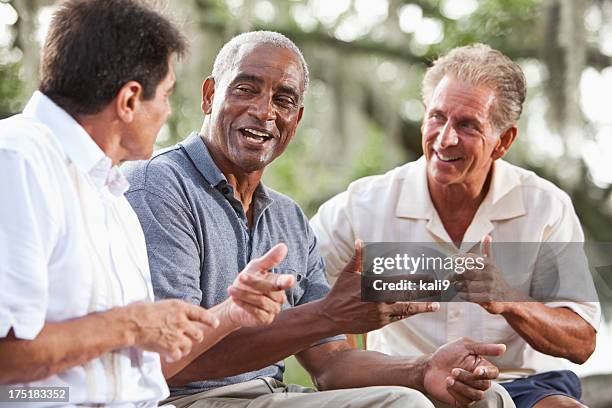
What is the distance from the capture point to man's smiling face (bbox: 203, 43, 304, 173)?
2.81 metres

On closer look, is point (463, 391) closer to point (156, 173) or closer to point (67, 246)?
point (156, 173)

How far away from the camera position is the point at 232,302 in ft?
7.32

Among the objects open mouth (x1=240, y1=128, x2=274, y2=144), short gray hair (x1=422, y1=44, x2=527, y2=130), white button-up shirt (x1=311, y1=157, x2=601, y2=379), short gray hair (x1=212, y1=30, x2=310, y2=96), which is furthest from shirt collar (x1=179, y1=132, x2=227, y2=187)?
short gray hair (x1=422, y1=44, x2=527, y2=130)

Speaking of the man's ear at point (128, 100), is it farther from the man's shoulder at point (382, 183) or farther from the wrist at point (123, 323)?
the man's shoulder at point (382, 183)

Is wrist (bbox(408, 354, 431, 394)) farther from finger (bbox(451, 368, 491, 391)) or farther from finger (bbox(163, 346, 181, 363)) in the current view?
finger (bbox(163, 346, 181, 363))

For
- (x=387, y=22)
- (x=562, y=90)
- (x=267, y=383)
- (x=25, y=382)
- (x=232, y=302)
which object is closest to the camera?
(x=25, y=382)

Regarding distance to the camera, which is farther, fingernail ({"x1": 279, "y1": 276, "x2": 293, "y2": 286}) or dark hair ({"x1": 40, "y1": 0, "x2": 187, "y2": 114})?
fingernail ({"x1": 279, "y1": 276, "x2": 293, "y2": 286})

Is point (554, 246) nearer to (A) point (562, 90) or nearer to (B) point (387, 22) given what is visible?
(A) point (562, 90)

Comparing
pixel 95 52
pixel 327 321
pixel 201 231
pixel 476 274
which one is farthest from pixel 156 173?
pixel 476 274

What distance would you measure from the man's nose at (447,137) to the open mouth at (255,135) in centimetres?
75

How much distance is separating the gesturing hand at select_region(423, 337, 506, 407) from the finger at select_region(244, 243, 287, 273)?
788 millimetres

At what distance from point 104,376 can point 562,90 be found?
206 inches

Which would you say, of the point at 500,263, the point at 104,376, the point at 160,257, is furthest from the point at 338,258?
the point at 104,376

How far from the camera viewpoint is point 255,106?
Result: 9.26 ft
